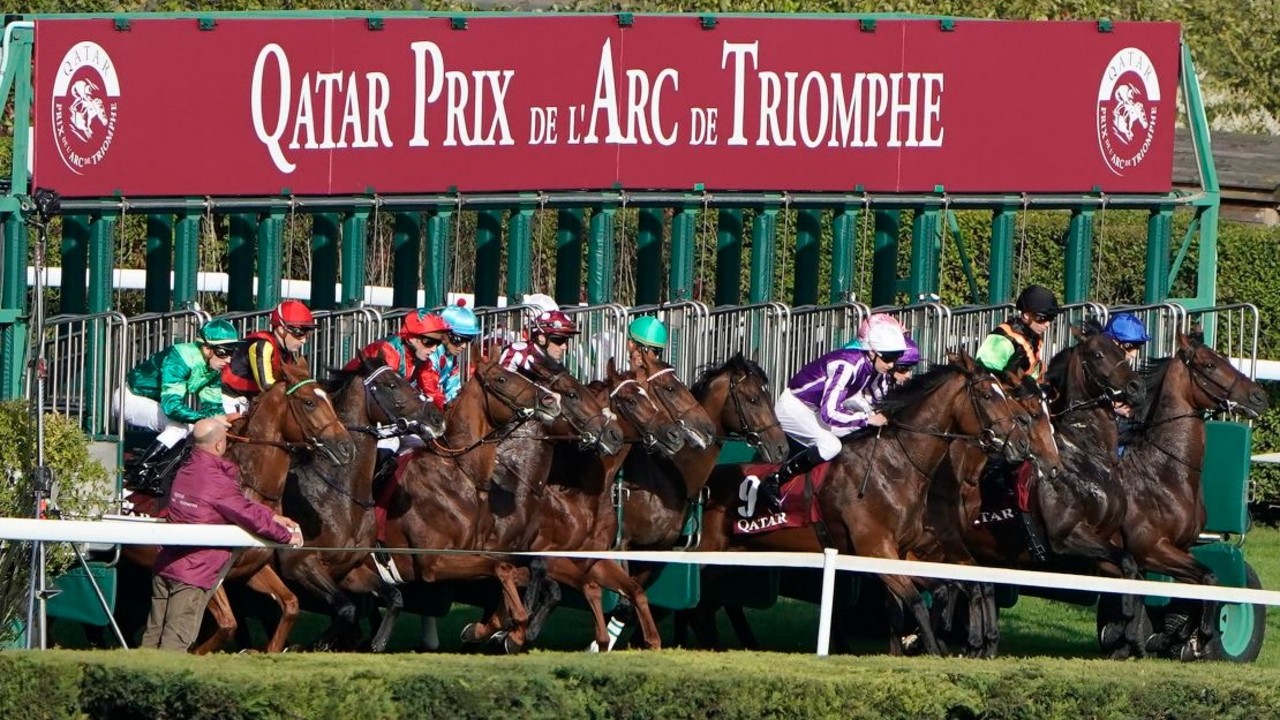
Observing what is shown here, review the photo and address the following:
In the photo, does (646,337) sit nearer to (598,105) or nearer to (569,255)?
(598,105)

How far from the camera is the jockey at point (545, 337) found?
465 inches

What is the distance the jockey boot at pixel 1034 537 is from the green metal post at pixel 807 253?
3.20m

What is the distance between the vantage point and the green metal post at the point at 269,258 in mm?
13570

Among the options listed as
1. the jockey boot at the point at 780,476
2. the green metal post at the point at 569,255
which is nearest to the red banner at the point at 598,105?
the green metal post at the point at 569,255

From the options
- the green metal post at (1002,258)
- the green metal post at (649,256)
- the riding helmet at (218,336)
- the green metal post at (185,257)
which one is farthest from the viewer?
the green metal post at (1002,258)

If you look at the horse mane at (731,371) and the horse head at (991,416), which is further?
the horse mane at (731,371)

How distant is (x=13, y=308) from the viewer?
11953 mm

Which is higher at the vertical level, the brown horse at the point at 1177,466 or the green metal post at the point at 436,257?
the green metal post at the point at 436,257

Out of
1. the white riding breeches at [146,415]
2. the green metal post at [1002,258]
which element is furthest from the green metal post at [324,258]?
the green metal post at [1002,258]

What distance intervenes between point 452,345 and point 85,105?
2.04 m

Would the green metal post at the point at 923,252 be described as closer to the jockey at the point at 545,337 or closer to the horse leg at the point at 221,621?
the jockey at the point at 545,337

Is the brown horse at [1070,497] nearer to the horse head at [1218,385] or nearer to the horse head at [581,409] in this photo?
the horse head at [1218,385]

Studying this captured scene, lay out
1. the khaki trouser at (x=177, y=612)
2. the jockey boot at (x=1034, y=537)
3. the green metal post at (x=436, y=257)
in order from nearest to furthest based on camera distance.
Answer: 1. the khaki trouser at (x=177, y=612)
2. the jockey boot at (x=1034, y=537)
3. the green metal post at (x=436, y=257)

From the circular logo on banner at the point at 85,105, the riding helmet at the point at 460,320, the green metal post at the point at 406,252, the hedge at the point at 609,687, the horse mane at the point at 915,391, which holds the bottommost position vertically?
the hedge at the point at 609,687
